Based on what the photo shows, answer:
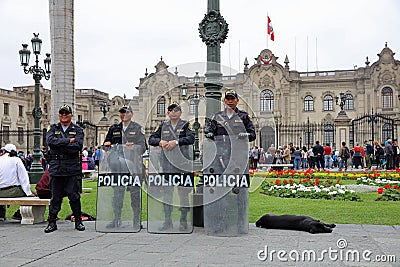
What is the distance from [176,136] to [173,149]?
179 mm

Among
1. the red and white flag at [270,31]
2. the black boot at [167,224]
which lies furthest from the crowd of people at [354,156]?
the red and white flag at [270,31]

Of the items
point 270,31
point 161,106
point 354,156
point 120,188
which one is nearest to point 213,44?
point 161,106

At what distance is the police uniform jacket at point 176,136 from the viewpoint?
697 cm

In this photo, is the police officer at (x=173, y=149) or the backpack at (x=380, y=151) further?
the backpack at (x=380, y=151)

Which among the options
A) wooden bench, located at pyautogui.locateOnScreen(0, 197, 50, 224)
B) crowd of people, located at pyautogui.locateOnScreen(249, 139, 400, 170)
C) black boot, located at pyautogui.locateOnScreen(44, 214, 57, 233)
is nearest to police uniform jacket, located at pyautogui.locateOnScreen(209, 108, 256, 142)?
black boot, located at pyautogui.locateOnScreen(44, 214, 57, 233)

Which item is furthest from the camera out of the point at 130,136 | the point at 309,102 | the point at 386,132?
the point at 309,102

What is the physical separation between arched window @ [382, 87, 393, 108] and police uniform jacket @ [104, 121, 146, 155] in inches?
1804

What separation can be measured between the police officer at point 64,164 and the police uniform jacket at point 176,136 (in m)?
1.16

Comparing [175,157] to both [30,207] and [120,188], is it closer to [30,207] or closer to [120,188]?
[120,188]

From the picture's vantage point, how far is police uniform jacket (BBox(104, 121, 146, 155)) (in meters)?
7.37

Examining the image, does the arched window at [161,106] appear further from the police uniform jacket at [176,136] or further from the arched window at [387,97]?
the arched window at [387,97]

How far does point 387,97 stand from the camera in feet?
162

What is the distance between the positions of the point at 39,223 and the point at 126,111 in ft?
7.63

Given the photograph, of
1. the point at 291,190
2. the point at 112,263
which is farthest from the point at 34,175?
the point at 112,263
